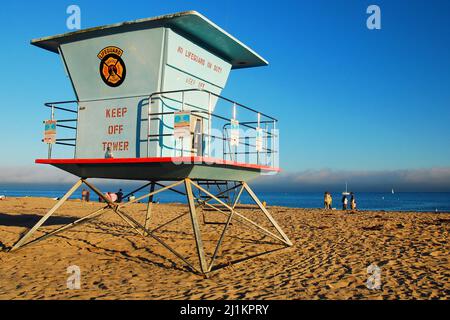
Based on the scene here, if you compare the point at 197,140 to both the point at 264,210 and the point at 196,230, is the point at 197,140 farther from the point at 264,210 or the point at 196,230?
the point at 264,210

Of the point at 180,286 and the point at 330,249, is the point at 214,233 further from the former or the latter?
the point at 180,286

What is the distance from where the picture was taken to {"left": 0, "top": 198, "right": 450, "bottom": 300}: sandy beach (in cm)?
716

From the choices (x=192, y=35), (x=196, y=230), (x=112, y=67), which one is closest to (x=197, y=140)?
(x=196, y=230)

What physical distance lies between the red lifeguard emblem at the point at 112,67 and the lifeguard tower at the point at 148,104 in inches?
1.0

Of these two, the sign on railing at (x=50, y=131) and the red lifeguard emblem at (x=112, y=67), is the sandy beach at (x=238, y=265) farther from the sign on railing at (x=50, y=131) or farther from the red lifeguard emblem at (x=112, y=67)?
the red lifeguard emblem at (x=112, y=67)

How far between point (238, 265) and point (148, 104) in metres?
4.39

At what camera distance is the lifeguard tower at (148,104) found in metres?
8.99

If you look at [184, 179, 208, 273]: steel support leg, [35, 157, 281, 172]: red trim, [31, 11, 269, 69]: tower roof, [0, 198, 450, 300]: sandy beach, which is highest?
[31, 11, 269, 69]: tower roof

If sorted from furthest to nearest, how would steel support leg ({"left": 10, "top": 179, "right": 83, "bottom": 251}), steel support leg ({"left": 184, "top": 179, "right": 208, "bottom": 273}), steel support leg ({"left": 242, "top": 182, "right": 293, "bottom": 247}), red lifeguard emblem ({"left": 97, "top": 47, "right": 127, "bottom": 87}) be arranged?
steel support leg ({"left": 242, "top": 182, "right": 293, "bottom": 247}), steel support leg ({"left": 10, "top": 179, "right": 83, "bottom": 251}), red lifeguard emblem ({"left": 97, "top": 47, "right": 127, "bottom": 87}), steel support leg ({"left": 184, "top": 179, "right": 208, "bottom": 273})

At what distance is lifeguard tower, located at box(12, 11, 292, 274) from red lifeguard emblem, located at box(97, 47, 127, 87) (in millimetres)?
24

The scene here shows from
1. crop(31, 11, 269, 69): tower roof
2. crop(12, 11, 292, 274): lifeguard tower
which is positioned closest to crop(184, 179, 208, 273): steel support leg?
crop(12, 11, 292, 274): lifeguard tower

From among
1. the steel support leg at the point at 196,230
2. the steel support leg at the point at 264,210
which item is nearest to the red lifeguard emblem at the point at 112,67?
the steel support leg at the point at 196,230

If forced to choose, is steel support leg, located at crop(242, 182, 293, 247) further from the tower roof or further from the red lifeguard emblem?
the red lifeguard emblem
